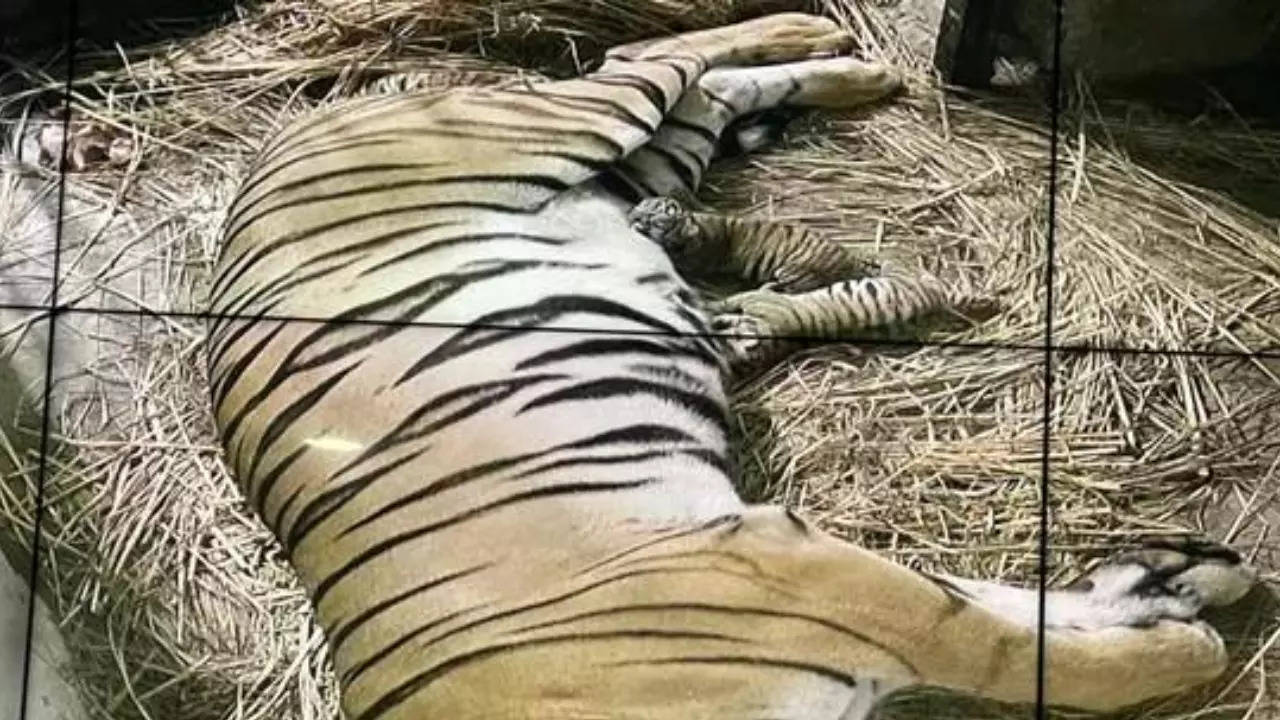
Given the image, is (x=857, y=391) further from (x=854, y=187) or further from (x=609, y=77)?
(x=609, y=77)

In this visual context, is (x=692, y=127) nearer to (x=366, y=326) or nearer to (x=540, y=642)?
(x=366, y=326)

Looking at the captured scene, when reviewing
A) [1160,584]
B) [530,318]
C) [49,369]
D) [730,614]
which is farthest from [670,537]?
[49,369]

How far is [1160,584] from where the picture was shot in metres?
1.25

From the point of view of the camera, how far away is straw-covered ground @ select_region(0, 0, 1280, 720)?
4.17 feet

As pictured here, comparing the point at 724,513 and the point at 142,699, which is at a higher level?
the point at 724,513

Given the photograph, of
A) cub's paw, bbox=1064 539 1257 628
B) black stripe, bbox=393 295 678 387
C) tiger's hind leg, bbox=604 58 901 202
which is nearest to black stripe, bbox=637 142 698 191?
tiger's hind leg, bbox=604 58 901 202

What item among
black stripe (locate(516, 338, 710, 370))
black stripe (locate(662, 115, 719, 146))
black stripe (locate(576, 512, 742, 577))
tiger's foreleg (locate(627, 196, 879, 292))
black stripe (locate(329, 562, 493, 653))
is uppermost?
black stripe (locate(662, 115, 719, 146))

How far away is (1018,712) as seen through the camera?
1.23 meters

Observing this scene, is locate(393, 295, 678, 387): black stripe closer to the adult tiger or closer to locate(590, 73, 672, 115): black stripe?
the adult tiger

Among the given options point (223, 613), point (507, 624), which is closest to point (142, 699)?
point (223, 613)

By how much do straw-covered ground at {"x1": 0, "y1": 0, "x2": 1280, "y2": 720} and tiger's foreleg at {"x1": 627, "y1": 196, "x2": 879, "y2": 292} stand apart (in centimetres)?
2

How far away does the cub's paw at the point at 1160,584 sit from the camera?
49.0 inches

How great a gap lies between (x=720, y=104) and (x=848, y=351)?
0.18 m

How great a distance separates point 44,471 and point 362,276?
0.69ft
